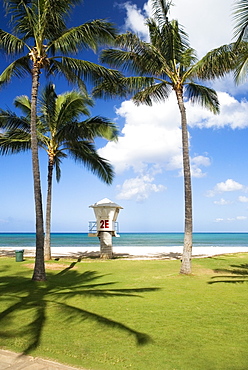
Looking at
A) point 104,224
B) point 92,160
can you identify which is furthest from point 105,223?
point 92,160

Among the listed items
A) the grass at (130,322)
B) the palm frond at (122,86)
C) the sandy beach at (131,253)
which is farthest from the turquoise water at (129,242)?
the grass at (130,322)

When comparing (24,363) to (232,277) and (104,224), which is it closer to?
(232,277)

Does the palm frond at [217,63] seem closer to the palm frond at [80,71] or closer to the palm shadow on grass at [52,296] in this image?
the palm frond at [80,71]

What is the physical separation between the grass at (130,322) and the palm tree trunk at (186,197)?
1547 mm

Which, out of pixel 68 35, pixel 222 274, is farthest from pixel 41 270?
pixel 68 35

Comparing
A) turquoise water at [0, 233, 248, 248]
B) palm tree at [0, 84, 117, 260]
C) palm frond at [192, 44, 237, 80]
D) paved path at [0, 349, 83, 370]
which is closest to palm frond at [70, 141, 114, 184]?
palm tree at [0, 84, 117, 260]

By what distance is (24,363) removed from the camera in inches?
157

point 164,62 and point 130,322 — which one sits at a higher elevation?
point 164,62

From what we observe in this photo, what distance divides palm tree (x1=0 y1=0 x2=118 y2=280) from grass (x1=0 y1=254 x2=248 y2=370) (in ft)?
11.2

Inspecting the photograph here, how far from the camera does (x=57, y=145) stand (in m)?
18.6

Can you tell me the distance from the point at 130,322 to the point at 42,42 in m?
10.4

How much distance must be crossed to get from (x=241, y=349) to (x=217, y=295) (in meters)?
3.75

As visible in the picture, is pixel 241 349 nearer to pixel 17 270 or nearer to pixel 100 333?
pixel 100 333

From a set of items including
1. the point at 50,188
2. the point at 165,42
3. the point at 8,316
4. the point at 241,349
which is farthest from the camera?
the point at 50,188
